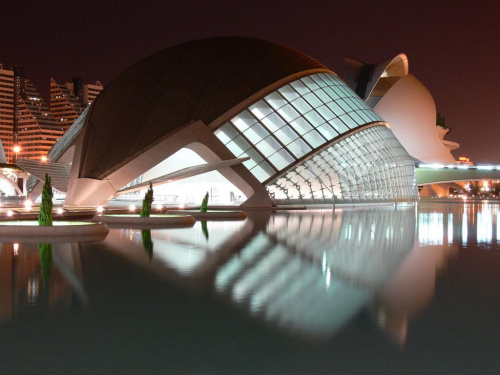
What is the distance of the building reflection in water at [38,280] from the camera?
6.62m

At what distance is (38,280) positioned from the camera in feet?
27.1

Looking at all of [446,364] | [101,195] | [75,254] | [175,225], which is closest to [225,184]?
[101,195]

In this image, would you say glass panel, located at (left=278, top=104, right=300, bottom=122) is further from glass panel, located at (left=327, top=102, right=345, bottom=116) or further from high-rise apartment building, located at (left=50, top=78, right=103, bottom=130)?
high-rise apartment building, located at (left=50, top=78, right=103, bottom=130)

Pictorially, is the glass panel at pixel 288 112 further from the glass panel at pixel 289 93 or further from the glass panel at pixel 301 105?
the glass panel at pixel 289 93

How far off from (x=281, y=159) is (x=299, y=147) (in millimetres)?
1401

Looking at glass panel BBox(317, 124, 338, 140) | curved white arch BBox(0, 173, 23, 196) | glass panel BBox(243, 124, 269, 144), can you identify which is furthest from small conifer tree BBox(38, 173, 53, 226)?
curved white arch BBox(0, 173, 23, 196)

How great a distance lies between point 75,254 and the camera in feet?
37.4

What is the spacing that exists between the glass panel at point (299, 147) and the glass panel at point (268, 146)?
672 mm

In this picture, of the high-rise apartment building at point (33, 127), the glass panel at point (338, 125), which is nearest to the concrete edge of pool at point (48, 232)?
the glass panel at point (338, 125)

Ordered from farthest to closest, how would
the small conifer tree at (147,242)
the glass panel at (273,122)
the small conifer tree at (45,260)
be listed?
1. the glass panel at (273,122)
2. the small conifer tree at (147,242)
3. the small conifer tree at (45,260)

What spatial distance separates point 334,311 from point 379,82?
66518 mm

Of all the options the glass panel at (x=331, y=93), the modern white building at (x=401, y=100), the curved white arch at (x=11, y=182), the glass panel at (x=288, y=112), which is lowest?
the curved white arch at (x=11, y=182)

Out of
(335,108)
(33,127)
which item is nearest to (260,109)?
(335,108)

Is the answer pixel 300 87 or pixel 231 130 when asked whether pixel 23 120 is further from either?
pixel 231 130
